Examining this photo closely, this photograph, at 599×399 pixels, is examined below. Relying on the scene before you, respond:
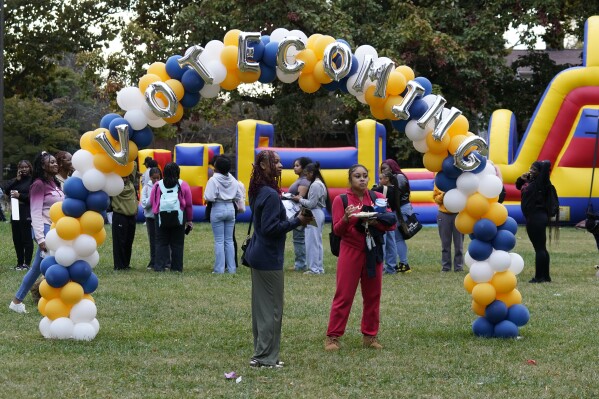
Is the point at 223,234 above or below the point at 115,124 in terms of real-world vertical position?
below

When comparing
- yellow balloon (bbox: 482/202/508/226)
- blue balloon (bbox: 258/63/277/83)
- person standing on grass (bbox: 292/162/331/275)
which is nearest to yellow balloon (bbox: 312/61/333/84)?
blue balloon (bbox: 258/63/277/83)

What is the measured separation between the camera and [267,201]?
8.38m

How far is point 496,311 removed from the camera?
392 inches

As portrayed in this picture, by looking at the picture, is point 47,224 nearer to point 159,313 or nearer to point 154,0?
point 159,313

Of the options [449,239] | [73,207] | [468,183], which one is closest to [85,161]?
[73,207]

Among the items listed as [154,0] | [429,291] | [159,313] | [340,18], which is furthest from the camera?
[154,0]

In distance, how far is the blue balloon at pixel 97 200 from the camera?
970 centimetres

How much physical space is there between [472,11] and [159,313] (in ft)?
72.0

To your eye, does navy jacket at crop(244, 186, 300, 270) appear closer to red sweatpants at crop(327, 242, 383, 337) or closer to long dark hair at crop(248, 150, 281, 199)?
long dark hair at crop(248, 150, 281, 199)

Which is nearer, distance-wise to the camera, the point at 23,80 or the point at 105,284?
the point at 105,284

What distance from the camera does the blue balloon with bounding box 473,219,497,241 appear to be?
9.95 m

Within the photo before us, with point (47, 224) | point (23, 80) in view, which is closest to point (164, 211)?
point (47, 224)

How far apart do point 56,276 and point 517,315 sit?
449 cm

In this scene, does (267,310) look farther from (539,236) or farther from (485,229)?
(539,236)
